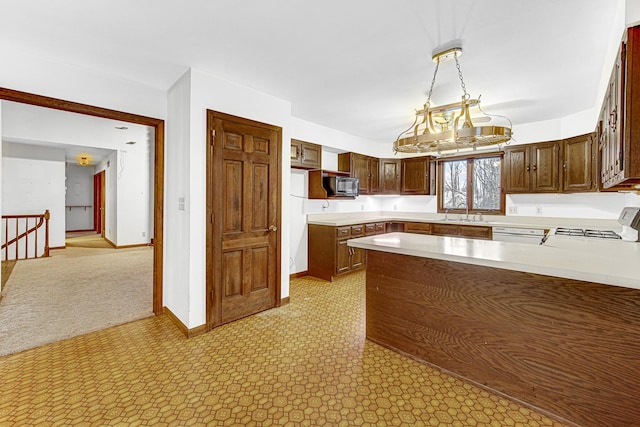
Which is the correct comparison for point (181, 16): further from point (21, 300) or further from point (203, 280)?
point (21, 300)

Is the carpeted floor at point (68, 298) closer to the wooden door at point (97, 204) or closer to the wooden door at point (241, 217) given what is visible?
the wooden door at point (241, 217)

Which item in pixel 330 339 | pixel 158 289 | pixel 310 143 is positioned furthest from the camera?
pixel 310 143

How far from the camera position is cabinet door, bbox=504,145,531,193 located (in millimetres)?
4434

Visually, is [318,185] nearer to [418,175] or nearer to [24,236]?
[418,175]

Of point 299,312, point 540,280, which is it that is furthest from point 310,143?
point 540,280

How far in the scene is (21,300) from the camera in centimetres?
355

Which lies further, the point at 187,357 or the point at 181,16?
the point at 187,357

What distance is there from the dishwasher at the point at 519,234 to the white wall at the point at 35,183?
30.4 feet

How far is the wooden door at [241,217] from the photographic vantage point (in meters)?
2.86

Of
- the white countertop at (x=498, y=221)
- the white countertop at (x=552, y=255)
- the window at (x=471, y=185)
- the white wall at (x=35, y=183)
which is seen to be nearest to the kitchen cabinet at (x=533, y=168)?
the window at (x=471, y=185)

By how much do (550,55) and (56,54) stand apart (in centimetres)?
431

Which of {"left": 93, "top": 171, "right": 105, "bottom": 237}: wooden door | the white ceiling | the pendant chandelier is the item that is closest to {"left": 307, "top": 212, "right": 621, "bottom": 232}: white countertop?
the white ceiling

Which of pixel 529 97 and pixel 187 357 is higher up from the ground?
pixel 529 97

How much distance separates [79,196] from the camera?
10.3 m
